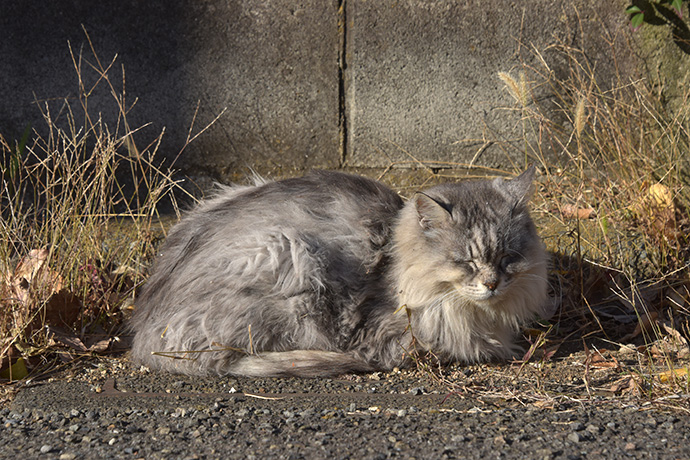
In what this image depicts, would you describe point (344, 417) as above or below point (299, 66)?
below

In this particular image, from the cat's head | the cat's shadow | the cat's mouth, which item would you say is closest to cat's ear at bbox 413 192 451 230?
the cat's head

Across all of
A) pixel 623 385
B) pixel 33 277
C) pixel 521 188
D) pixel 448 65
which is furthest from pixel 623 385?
pixel 33 277

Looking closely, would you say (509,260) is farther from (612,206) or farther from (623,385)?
(612,206)

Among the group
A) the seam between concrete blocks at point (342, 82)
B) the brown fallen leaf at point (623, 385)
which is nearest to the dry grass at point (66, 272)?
the seam between concrete blocks at point (342, 82)

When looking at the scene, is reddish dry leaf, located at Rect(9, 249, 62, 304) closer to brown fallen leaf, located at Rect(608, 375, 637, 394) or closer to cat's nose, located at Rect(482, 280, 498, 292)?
cat's nose, located at Rect(482, 280, 498, 292)

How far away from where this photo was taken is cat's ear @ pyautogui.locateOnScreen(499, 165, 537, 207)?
3365mm

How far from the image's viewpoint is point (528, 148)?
495cm

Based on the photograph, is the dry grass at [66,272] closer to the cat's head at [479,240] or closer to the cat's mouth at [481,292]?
the cat's head at [479,240]

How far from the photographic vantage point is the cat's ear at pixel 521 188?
132 inches

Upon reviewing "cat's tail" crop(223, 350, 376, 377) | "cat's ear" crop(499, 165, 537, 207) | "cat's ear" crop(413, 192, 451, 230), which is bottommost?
"cat's tail" crop(223, 350, 376, 377)

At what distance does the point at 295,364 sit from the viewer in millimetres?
3283

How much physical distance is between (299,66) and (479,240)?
2.21 m

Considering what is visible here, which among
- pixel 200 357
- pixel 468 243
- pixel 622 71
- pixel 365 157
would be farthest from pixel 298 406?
pixel 622 71

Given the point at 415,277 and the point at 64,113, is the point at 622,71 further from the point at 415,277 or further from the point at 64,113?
the point at 64,113
